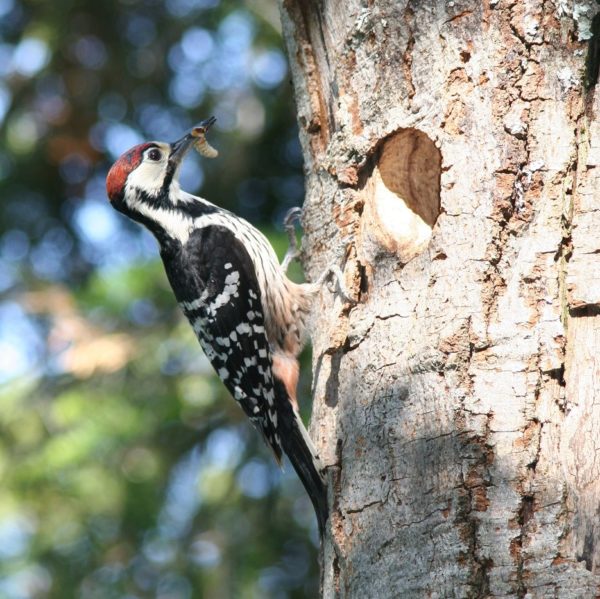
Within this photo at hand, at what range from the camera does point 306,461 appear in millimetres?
3195

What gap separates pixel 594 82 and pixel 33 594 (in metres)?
4.68

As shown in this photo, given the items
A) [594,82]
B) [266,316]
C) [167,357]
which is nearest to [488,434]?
[594,82]

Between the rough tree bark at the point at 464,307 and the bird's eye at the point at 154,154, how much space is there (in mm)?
1489

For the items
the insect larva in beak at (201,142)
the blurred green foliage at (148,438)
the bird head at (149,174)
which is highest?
the insect larva in beak at (201,142)

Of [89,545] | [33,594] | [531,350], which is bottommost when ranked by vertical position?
[33,594]

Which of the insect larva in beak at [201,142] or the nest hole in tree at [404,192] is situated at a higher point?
the insect larva in beak at [201,142]

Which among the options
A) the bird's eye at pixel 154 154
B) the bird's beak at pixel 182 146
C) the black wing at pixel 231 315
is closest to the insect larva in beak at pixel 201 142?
the bird's beak at pixel 182 146

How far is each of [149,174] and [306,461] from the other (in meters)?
1.94

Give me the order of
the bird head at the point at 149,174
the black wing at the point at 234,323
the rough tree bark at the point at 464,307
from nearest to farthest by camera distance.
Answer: the rough tree bark at the point at 464,307 → the black wing at the point at 234,323 → the bird head at the point at 149,174

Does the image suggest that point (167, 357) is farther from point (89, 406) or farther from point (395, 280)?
point (395, 280)

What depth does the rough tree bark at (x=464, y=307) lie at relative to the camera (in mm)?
2381

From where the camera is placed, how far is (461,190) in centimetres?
278

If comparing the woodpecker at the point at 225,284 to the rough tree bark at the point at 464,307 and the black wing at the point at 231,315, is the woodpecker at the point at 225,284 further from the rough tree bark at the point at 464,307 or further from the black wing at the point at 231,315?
the rough tree bark at the point at 464,307

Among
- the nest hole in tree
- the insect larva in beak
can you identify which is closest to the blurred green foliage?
the insect larva in beak
